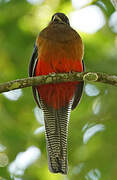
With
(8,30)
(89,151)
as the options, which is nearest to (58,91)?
(89,151)

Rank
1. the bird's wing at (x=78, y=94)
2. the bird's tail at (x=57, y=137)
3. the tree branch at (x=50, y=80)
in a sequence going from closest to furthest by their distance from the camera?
the tree branch at (x=50, y=80) < the bird's tail at (x=57, y=137) < the bird's wing at (x=78, y=94)

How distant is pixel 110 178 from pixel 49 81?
1.23 metres

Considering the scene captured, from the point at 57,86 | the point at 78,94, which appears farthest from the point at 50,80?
the point at 78,94

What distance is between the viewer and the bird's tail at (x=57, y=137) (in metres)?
4.80

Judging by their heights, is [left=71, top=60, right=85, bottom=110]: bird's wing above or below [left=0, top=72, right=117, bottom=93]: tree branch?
below

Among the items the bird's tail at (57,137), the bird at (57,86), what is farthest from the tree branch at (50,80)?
the bird's tail at (57,137)

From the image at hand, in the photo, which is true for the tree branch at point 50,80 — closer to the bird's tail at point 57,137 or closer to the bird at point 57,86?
the bird at point 57,86

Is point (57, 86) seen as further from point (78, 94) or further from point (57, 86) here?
point (78, 94)

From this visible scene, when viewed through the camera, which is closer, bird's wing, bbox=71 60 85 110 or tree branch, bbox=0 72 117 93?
tree branch, bbox=0 72 117 93

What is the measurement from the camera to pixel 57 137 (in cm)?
498

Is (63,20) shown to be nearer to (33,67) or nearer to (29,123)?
(33,67)

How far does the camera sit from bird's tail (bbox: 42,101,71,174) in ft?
15.8

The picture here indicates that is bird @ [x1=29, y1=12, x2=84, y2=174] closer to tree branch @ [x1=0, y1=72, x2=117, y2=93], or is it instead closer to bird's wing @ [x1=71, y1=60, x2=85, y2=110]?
bird's wing @ [x1=71, y1=60, x2=85, y2=110]

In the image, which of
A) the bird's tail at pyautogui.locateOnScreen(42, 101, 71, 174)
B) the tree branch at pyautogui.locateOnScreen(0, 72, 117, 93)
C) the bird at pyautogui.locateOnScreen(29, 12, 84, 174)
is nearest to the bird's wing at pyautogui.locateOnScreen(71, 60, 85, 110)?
the bird at pyautogui.locateOnScreen(29, 12, 84, 174)
